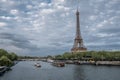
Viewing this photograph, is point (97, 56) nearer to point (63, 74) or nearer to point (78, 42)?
point (78, 42)

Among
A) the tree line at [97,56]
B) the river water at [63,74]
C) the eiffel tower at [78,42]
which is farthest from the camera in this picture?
the eiffel tower at [78,42]

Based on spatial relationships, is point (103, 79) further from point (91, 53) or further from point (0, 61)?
point (91, 53)

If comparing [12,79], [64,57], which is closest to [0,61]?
[12,79]

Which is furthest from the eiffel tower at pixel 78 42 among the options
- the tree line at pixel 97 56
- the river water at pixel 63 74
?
the river water at pixel 63 74

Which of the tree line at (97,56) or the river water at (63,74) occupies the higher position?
the tree line at (97,56)

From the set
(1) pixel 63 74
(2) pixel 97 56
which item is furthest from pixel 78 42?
(1) pixel 63 74

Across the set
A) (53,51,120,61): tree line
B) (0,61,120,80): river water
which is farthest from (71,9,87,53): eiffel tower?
(0,61,120,80): river water

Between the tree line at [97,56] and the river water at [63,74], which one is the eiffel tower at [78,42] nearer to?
the tree line at [97,56]

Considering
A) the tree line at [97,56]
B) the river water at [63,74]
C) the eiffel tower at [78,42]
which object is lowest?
the river water at [63,74]

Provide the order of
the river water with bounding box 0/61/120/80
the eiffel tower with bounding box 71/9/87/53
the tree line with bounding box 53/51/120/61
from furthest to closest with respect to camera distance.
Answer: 1. the eiffel tower with bounding box 71/9/87/53
2. the tree line with bounding box 53/51/120/61
3. the river water with bounding box 0/61/120/80

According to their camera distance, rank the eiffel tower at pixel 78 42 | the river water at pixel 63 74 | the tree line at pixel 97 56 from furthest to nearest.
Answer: the eiffel tower at pixel 78 42 < the tree line at pixel 97 56 < the river water at pixel 63 74

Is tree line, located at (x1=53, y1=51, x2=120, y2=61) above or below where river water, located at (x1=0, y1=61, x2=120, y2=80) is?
above

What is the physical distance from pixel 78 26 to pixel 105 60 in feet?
120

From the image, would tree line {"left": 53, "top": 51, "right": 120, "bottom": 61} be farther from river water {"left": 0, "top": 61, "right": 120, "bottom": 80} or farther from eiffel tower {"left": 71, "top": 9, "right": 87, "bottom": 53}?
river water {"left": 0, "top": 61, "right": 120, "bottom": 80}
